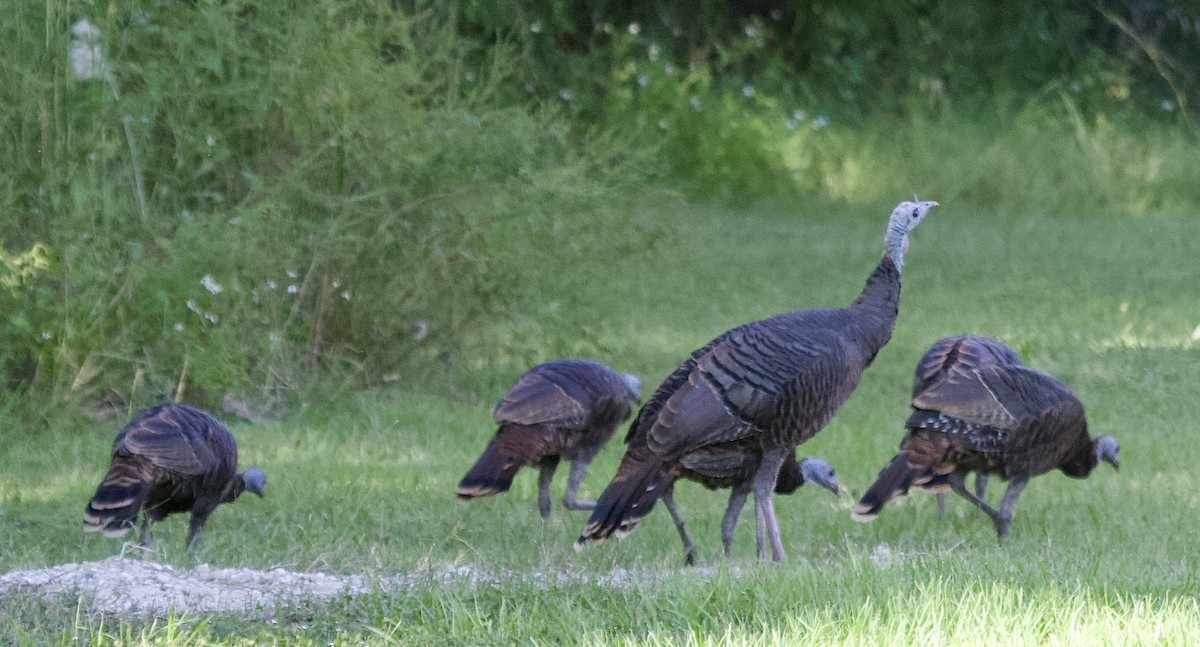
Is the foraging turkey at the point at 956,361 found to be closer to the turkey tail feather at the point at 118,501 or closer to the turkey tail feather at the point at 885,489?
the turkey tail feather at the point at 885,489

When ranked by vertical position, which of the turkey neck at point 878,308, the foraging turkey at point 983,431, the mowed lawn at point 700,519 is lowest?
the mowed lawn at point 700,519

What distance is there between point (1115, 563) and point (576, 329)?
4.41 m

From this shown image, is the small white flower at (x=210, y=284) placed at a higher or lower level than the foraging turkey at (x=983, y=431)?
lower

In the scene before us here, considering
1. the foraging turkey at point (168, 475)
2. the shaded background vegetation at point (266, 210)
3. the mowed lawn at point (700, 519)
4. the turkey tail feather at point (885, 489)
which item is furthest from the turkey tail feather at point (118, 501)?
the turkey tail feather at point (885, 489)

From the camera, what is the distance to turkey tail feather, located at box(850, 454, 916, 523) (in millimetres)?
6148

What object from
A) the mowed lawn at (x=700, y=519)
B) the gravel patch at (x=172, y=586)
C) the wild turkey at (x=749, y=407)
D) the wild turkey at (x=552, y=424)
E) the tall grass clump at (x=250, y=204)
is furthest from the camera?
the tall grass clump at (x=250, y=204)

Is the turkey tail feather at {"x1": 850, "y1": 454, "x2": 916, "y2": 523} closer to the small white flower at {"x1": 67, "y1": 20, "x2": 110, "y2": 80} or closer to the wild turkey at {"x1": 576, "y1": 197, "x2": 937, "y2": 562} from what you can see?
the wild turkey at {"x1": 576, "y1": 197, "x2": 937, "y2": 562}

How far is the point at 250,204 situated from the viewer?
8.90 meters

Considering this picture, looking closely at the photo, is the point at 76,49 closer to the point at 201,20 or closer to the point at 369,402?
the point at 201,20

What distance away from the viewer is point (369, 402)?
355 inches

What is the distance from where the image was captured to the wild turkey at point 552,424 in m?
6.58

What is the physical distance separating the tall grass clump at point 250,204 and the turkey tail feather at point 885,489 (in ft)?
10.6

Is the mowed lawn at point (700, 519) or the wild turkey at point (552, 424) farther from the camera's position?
the wild turkey at point (552, 424)

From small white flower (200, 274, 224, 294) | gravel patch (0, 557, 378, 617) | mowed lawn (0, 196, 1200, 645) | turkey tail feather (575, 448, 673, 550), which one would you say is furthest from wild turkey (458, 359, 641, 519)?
small white flower (200, 274, 224, 294)
